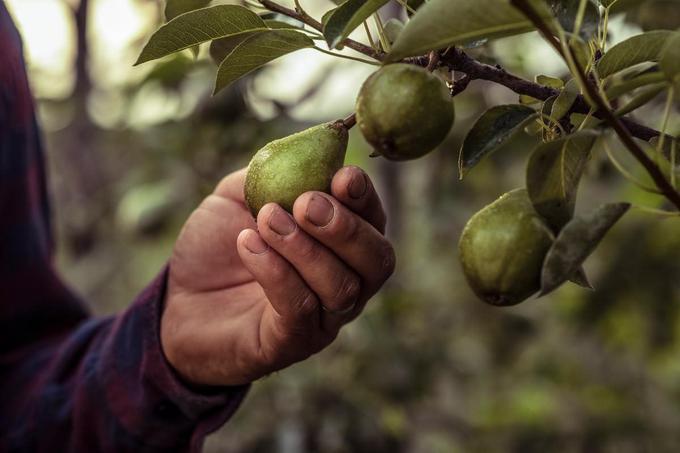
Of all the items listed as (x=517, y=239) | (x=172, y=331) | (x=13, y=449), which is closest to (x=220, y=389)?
(x=172, y=331)

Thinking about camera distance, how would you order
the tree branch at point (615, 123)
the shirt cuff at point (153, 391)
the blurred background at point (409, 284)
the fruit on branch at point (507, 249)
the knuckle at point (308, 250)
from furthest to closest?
the blurred background at point (409, 284), the shirt cuff at point (153, 391), the knuckle at point (308, 250), the fruit on branch at point (507, 249), the tree branch at point (615, 123)

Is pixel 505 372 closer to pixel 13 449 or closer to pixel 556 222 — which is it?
pixel 13 449

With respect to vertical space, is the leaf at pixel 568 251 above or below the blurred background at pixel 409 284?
above

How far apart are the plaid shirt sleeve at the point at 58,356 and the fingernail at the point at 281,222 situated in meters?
0.54

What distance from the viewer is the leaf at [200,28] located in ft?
2.51

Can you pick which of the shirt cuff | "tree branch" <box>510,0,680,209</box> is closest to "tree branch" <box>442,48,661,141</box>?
"tree branch" <box>510,0,680,209</box>

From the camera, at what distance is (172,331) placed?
1208mm

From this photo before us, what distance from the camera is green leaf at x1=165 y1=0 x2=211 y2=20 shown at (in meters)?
0.86

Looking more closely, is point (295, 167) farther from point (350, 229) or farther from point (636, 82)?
point (636, 82)

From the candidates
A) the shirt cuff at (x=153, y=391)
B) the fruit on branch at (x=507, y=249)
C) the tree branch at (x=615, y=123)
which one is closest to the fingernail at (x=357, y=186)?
the fruit on branch at (x=507, y=249)

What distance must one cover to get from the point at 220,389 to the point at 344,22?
0.70 metres

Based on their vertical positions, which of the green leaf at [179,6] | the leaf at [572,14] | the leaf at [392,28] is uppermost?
the green leaf at [179,6]

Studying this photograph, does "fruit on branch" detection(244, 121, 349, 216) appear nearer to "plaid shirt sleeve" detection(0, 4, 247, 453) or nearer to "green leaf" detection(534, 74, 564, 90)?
"green leaf" detection(534, 74, 564, 90)

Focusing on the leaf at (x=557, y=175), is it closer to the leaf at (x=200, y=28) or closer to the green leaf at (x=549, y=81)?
the green leaf at (x=549, y=81)
